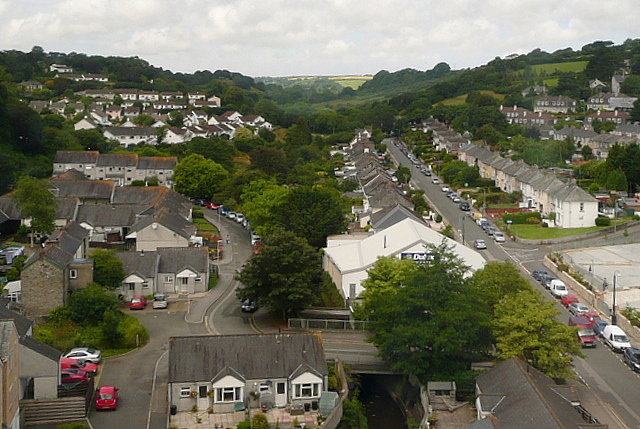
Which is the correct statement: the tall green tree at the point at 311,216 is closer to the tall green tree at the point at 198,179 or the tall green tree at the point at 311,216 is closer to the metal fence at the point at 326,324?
the metal fence at the point at 326,324

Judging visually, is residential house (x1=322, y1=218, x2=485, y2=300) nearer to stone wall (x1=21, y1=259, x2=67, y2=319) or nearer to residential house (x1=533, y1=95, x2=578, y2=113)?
stone wall (x1=21, y1=259, x2=67, y2=319)

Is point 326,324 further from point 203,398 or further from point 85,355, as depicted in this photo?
point 85,355

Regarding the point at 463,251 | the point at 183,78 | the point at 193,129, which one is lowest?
the point at 463,251

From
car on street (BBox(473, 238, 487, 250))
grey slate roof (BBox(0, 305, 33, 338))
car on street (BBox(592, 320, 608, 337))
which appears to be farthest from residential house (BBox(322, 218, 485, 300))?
grey slate roof (BBox(0, 305, 33, 338))

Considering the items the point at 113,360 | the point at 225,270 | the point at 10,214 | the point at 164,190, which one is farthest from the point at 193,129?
the point at 113,360

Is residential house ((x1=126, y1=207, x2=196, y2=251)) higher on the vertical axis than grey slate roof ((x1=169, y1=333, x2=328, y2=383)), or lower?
higher

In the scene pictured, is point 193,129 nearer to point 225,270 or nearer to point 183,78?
point 225,270
